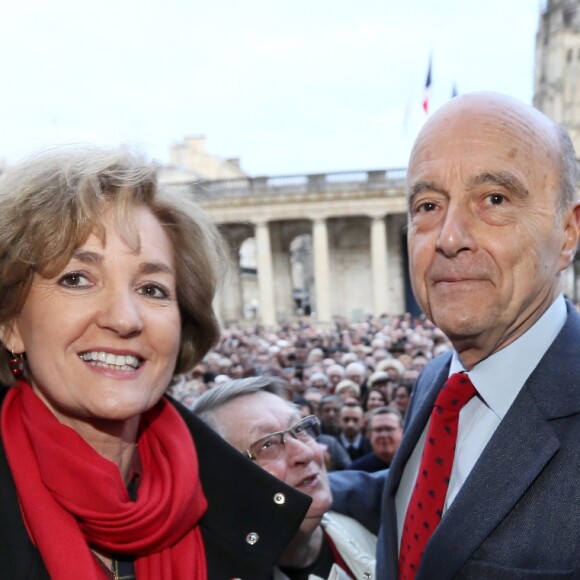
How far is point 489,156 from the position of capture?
2.13 metres

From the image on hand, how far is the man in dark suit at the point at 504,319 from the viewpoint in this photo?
6.54 feet

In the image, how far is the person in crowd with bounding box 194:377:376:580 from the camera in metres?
3.12

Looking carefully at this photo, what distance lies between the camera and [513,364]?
225 centimetres

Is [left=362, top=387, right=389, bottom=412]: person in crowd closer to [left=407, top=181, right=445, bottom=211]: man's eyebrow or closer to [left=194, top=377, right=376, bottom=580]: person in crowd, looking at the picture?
[left=194, top=377, right=376, bottom=580]: person in crowd

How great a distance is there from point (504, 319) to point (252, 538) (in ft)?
4.14

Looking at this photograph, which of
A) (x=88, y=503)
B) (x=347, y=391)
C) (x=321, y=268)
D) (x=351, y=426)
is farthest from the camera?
(x=321, y=268)

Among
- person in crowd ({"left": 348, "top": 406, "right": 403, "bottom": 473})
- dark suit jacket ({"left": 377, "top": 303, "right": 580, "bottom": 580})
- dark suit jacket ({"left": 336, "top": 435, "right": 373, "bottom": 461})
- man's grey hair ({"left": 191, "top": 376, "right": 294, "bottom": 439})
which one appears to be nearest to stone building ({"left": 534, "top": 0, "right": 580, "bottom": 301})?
dark suit jacket ({"left": 336, "top": 435, "right": 373, "bottom": 461})

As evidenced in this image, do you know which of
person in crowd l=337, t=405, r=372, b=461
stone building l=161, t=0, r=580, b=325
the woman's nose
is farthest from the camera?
stone building l=161, t=0, r=580, b=325

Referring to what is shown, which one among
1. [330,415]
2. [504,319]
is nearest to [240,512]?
[504,319]

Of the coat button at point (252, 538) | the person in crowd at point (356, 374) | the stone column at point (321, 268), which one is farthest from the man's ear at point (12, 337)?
the stone column at point (321, 268)

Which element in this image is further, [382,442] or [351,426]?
[351,426]

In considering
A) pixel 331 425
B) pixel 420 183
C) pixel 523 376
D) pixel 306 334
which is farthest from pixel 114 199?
pixel 306 334

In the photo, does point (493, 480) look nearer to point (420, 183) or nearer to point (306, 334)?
point (420, 183)

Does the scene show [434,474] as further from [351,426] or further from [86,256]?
[351,426]
